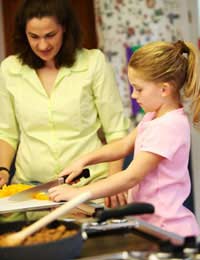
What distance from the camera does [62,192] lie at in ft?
4.77

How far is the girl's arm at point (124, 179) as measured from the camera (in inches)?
53.7

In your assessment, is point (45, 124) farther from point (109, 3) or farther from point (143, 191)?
point (109, 3)

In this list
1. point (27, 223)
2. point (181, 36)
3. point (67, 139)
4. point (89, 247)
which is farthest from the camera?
point (181, 36)

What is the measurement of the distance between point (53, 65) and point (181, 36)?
1.25m

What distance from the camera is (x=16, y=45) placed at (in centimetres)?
208

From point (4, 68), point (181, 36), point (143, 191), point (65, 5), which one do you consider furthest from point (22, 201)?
point (181, 36)

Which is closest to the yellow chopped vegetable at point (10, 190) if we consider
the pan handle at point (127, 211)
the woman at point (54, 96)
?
the woman at point (54, 96)

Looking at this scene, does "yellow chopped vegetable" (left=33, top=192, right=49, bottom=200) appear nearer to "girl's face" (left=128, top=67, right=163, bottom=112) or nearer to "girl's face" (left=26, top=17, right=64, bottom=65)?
"girl's face" (left=128, top=67, right=163, bottom=112)

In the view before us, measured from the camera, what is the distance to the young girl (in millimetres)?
1418

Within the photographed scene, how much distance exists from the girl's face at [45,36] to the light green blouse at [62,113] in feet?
0.26

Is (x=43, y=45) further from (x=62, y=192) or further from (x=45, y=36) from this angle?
(x=62, y=192)

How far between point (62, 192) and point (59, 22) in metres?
0.72

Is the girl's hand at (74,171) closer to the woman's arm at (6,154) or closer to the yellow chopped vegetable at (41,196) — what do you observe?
the yellow chopped vegetable at (41,196)

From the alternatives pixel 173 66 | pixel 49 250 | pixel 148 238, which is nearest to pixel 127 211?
pixel 148 238
